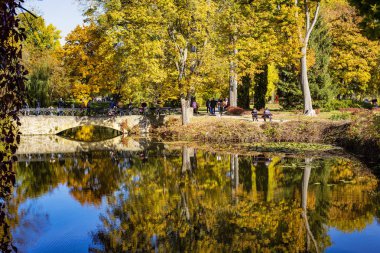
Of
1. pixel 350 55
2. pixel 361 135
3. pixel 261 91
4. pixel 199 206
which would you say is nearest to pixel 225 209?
pixel 199 206

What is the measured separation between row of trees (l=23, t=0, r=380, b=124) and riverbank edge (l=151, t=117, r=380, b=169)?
2043mm

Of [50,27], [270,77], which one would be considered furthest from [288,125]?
[50,27]

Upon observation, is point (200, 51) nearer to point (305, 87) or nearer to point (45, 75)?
point (305, 87)

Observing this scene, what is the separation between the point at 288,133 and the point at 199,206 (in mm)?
17098

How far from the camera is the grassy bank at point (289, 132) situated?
2458 centimetres

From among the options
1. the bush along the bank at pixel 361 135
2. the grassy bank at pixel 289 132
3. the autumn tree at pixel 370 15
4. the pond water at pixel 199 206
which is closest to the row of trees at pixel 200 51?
the grassy bank at pixel 289 132

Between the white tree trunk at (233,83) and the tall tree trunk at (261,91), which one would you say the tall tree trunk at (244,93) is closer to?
the tall tree trunk at (261,91)

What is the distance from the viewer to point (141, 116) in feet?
129

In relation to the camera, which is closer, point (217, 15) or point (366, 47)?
point (217, 15)

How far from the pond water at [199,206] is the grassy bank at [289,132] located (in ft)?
8.51

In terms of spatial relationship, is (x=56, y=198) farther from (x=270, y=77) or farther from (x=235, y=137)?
(x=270, y=77)

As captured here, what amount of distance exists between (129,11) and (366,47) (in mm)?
25724

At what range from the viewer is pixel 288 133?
30.1 meters

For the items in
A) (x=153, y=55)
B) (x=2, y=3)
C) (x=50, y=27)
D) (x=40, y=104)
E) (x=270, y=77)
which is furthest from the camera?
(x=50, y=27)
